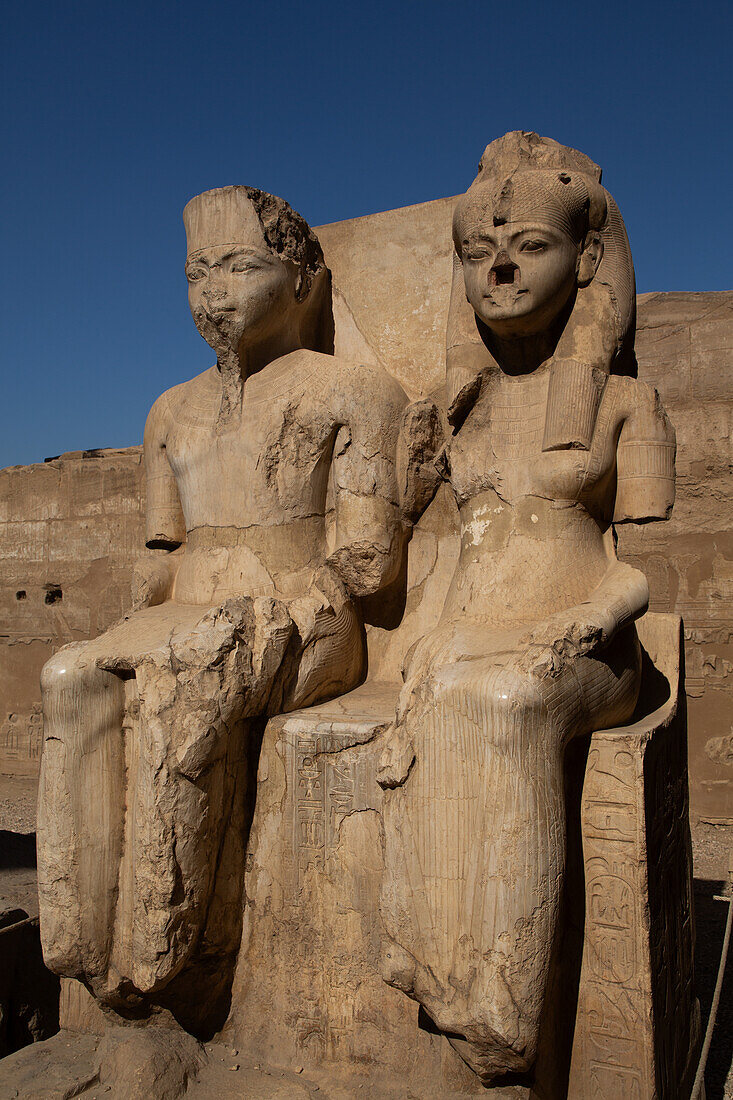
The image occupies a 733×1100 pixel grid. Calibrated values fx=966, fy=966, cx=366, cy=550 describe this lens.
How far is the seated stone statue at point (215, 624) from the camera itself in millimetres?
2535

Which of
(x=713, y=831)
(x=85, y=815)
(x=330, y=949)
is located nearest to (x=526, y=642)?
(x=330, y=949)

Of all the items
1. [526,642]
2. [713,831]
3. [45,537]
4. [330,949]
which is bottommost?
[713,831]

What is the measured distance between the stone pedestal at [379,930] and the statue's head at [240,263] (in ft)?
3.93

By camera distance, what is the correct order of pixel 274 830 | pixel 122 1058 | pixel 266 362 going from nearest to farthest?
pixel 122 1058 → pixel 274 830 → pixel 266 362

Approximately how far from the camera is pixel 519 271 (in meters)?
2.62

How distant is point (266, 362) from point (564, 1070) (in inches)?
85.8

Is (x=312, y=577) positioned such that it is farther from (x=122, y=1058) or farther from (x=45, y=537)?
(x=45, y=537)

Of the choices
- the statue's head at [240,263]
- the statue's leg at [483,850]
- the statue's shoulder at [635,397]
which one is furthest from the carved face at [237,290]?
the statue's leg at [483,850]

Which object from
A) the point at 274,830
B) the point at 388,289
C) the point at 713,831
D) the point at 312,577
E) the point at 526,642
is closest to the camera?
the point at 526,642

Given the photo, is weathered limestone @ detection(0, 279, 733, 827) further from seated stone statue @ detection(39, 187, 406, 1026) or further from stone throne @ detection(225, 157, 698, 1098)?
stone throne @ detection(225, 157, 698, 1098)

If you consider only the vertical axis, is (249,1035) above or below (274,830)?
below

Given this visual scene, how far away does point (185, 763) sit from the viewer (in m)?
2.49

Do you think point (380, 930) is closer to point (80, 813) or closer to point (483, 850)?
point (483, 850)

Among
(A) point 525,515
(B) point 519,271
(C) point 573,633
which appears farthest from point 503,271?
(C) point 573,633
